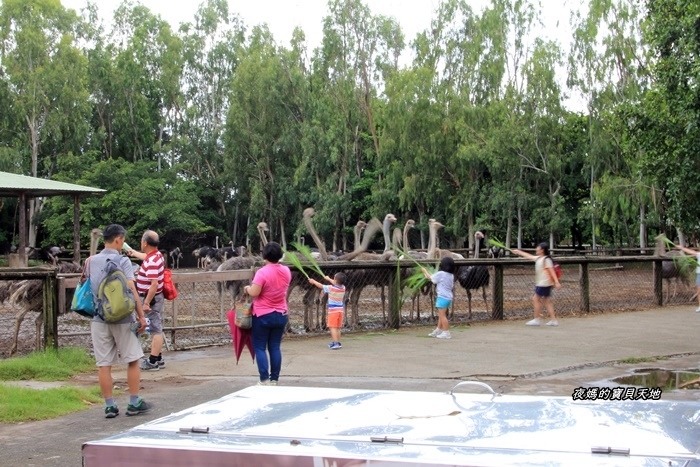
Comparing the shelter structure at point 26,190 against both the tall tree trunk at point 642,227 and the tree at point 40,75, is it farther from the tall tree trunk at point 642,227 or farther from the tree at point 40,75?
the tall tree trunk at point 642,227

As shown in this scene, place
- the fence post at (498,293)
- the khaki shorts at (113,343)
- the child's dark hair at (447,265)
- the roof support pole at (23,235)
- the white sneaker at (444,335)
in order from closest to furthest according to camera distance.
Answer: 1. the khaki shorts at (113,343)
2. the white sneaker at (444,335)
3. the child's dark hair at (447,265)
4. the fence post at (498,293)
5. the roof support pole at (23,235)

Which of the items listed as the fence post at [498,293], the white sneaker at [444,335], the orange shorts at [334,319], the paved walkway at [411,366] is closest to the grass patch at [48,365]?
the paved walkway at [411,366]

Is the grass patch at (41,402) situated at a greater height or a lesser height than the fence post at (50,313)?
lesser

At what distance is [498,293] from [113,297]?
9638 millimetres

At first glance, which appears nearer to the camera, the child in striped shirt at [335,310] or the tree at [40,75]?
the child in striped shirt at [335,310]

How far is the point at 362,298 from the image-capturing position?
1672 cm

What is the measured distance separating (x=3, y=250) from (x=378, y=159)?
76.2 feet

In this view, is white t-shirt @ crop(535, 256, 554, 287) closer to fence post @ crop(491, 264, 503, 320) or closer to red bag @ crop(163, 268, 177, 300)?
fence post @ crop(491, 264, 503, 320)

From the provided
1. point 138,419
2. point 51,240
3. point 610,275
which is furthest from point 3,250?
point 138,419

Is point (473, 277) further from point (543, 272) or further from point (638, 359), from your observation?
point (638, 359)

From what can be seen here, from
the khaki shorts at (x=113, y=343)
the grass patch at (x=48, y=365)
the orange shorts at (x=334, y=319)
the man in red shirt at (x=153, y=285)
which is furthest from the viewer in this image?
the orange shorts at (x=334, y=319)

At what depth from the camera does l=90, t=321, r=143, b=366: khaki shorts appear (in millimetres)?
7773

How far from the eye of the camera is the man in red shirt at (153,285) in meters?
10.4

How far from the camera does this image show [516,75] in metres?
47.0
